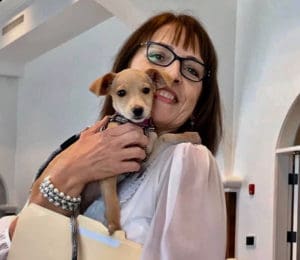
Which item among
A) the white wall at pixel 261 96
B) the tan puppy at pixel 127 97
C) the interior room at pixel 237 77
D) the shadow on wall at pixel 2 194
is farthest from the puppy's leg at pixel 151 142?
the shadow on wall at pixel 2 194

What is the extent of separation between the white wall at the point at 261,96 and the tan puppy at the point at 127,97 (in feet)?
12.9

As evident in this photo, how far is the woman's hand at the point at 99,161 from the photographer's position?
48.4 inches

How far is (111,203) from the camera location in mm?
1187

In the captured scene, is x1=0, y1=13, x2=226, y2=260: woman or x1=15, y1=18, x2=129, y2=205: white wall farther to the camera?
x1=15, y1=18, x2=129, y2=205: white wall

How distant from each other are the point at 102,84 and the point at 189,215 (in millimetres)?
364

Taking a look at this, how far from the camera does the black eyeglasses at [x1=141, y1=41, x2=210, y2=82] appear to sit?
4.30 ft

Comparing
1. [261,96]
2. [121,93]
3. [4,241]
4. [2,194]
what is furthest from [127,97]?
[2,194]

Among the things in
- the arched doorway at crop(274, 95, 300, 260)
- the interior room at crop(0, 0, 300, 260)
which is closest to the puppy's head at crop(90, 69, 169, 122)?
the interior room at crop(0, 0, 300, 260)

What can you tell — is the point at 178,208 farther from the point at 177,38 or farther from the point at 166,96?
the point at 177,38

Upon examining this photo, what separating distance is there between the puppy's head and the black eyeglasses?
→ 7 centimetres

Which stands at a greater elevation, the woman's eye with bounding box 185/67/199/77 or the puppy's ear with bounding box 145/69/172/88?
the woman's eye with bounding box 185/67/199/77

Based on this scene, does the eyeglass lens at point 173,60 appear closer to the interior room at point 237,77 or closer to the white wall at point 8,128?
the interior room at point 237,77

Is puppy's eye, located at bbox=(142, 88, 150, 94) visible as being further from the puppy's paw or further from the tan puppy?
the puppy's paw

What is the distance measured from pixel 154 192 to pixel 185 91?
255 mm
